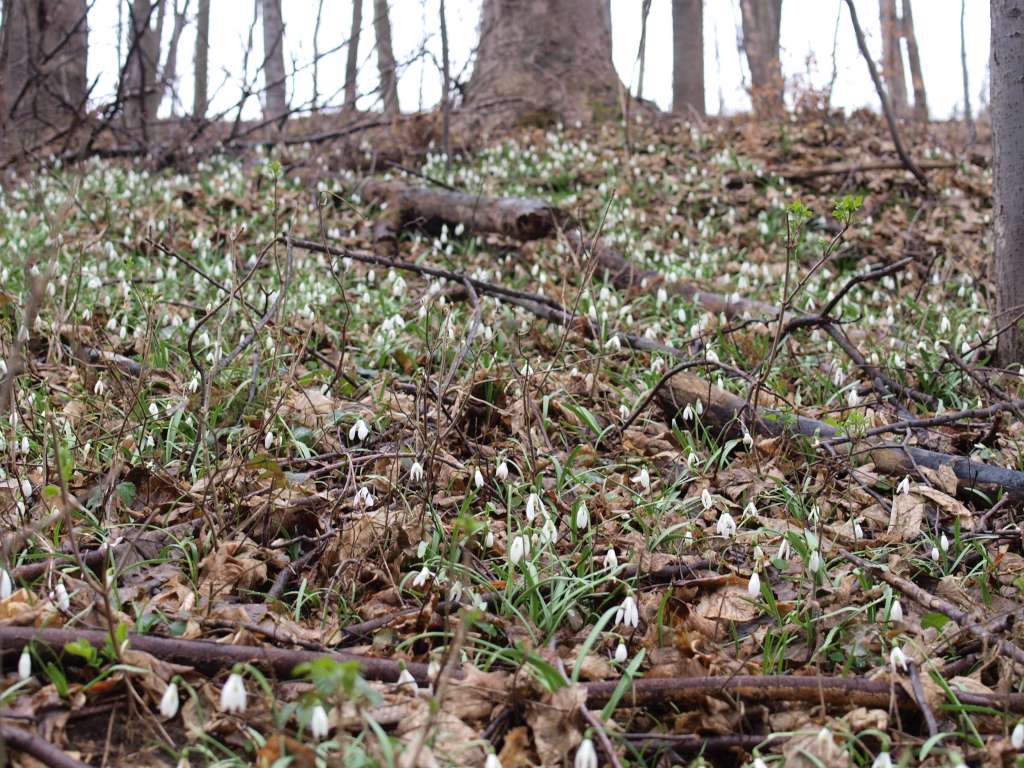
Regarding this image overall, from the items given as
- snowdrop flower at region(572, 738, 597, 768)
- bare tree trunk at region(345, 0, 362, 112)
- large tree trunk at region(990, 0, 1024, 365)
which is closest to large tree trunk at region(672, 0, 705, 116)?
bare tree trunk at region(345, 0, 362, 112)

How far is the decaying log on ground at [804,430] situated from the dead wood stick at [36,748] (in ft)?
8.34

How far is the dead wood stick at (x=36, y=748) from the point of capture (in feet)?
5.86

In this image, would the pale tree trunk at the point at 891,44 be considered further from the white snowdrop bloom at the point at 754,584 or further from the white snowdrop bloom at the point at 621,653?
the white snowdrop bloom at the point at 621,653

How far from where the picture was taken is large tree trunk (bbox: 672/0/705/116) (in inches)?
568

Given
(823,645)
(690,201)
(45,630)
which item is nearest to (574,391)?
(823,645)

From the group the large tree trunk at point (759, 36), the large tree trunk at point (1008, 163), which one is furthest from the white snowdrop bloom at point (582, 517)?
the large tree trunk at point (759, 36)

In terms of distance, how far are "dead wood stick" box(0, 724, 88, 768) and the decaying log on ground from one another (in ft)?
8.34

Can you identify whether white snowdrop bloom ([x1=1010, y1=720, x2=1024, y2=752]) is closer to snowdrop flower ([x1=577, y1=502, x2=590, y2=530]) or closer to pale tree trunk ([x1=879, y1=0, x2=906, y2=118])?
snowdrop flower ([x1=577, y1=502, x2=590, y2=530])

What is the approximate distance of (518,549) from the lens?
265 cm

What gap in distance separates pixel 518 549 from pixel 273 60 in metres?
12.2

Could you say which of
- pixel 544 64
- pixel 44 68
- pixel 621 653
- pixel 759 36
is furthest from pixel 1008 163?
pixel 759 36

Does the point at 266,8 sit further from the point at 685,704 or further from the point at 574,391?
the point at 685,704

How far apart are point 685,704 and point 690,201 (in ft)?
23.0

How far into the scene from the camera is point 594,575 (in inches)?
111
